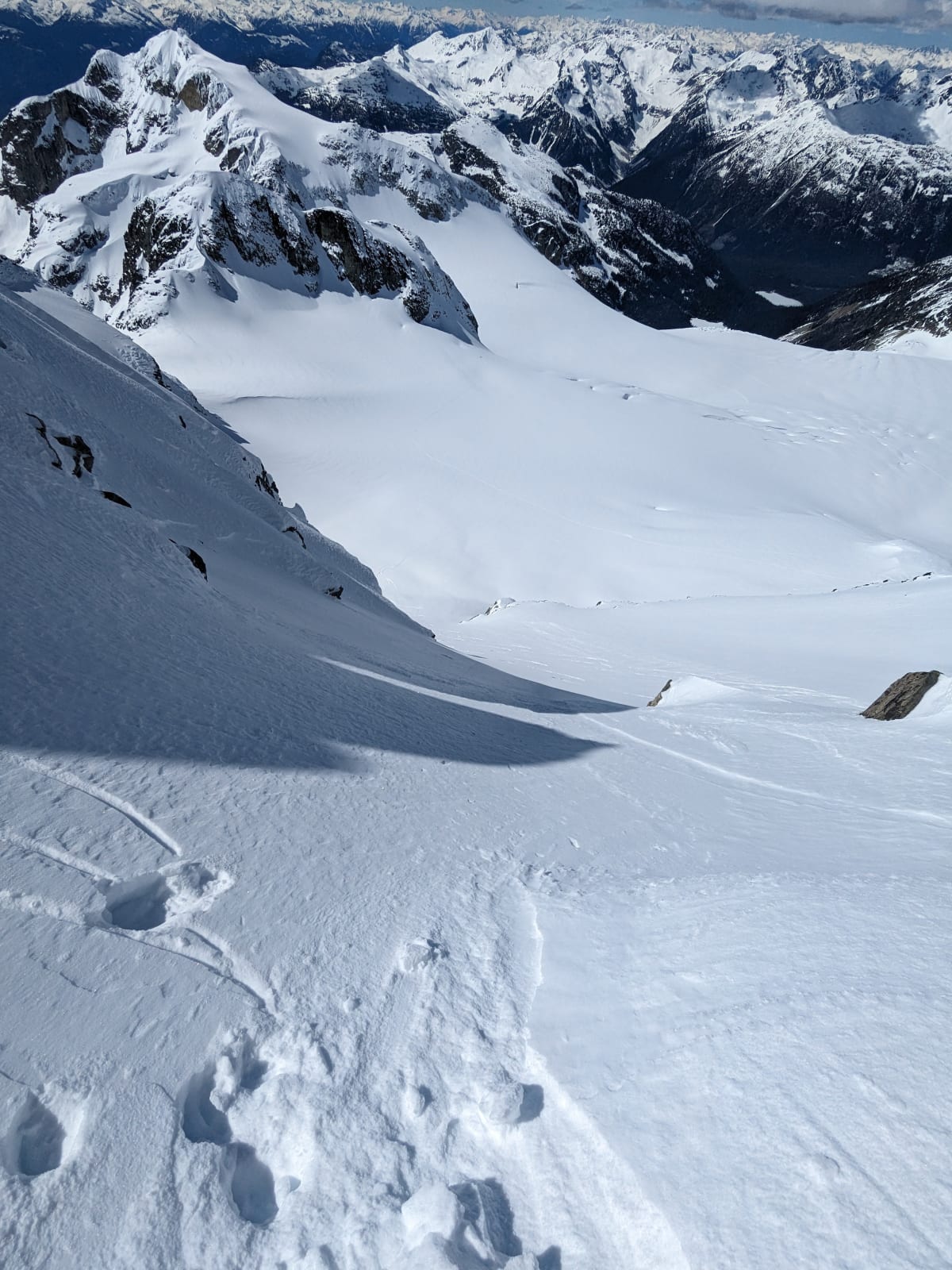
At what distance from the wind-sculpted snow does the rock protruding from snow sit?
164 feet

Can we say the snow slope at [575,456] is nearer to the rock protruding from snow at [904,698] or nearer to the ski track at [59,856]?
the rock protruding from snow at [904,698]

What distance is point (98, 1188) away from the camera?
1772 mm

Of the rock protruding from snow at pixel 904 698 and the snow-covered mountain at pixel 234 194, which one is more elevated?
the snow-covered mountain at pixel 234 194

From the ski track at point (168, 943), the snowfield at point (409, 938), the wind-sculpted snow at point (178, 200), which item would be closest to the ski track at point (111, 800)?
the snowfield at point (409, 938)

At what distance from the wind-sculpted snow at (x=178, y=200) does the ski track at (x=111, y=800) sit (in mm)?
51354

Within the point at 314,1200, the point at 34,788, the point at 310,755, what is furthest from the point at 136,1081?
the point at 310,755

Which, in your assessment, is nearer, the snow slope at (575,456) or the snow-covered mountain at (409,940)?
the snow-covered mountain at (409,940)

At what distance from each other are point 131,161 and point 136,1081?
105398 mm

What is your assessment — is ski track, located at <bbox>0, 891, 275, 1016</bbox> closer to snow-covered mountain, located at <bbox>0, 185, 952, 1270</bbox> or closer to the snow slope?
snow-covered mountain, located at <bbox>0, 185, 952, 1270</bbox>

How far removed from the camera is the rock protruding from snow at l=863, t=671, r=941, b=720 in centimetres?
684

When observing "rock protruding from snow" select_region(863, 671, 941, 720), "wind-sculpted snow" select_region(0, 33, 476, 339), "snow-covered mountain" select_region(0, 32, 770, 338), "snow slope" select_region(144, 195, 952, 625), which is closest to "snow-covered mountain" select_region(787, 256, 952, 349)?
"snow-covered mountain" select_region(0, 32, 770, 338)

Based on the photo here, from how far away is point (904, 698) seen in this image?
274 inches

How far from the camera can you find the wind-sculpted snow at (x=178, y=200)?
49656 mm

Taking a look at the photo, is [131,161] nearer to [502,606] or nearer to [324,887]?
[502,606]
